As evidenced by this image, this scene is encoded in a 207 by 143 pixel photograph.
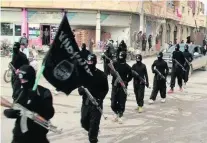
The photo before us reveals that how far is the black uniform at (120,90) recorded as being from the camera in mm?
9594

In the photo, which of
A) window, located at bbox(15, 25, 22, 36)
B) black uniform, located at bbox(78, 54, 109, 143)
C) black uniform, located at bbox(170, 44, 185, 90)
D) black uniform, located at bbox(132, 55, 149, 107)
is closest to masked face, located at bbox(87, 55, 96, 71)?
black uniform, located at bbox(78, 54, 109, 143)

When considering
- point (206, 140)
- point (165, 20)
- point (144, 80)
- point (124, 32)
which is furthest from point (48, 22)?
point (206, 140)

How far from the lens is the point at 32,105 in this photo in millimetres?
4812

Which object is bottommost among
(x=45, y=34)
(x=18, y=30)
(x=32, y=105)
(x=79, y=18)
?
(x=32, y=105)

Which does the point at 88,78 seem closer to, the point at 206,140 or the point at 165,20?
the point at 206,140

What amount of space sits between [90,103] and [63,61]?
72.6 inches

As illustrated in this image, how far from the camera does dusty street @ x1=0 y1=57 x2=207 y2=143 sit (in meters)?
8.29

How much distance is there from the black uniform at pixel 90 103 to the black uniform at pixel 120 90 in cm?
246

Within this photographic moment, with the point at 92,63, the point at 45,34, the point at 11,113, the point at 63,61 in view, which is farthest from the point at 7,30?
the point at 11,113

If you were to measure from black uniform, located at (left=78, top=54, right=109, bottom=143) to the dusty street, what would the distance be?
0.93 m

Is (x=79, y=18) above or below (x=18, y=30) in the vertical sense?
above

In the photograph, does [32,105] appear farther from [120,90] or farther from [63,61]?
[120,90]

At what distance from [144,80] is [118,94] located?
5.47 ft

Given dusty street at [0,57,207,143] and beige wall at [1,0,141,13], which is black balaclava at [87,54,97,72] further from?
beige wall at [1,0,141,13]
